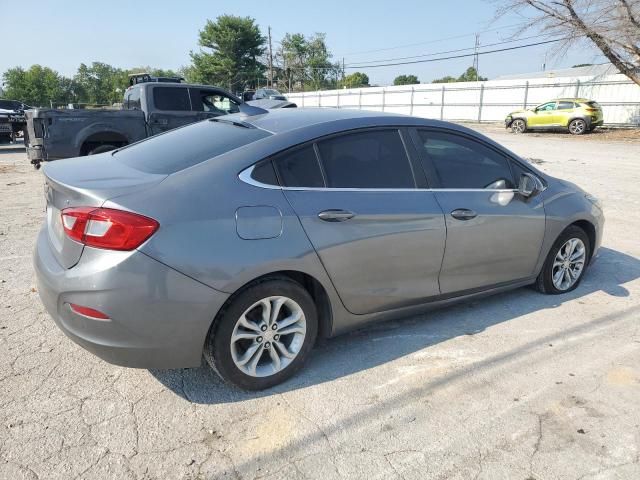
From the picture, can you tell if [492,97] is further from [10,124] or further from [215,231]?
[215,231]

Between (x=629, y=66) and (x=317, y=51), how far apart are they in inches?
2729

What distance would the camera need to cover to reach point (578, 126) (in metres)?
23.4

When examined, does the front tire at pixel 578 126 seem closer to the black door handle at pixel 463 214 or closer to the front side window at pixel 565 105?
the front side window at pixel 565 105

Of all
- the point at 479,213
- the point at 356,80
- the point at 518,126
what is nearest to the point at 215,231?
the point at 479,213

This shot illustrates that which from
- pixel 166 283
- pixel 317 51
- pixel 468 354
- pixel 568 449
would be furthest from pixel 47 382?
pixel 317 51

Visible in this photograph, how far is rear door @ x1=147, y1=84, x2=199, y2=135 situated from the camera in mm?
9680

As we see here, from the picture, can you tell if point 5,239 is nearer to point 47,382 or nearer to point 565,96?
point 47,382

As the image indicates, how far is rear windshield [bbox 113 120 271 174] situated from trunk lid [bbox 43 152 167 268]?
0.12m

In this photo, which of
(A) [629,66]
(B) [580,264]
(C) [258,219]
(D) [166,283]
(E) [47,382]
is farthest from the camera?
(A) [629,66]

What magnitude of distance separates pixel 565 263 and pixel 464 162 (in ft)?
4.93

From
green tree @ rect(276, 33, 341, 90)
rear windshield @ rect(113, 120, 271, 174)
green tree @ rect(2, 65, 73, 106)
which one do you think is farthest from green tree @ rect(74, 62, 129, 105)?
rear windshield @ rect(113, 120, 271, 174)

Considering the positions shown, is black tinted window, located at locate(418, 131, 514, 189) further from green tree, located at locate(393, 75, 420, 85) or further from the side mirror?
green tree, located at locate(393, 75, 420, 85)

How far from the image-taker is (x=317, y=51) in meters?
86.1

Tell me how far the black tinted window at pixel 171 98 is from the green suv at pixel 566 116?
20.0 metres
